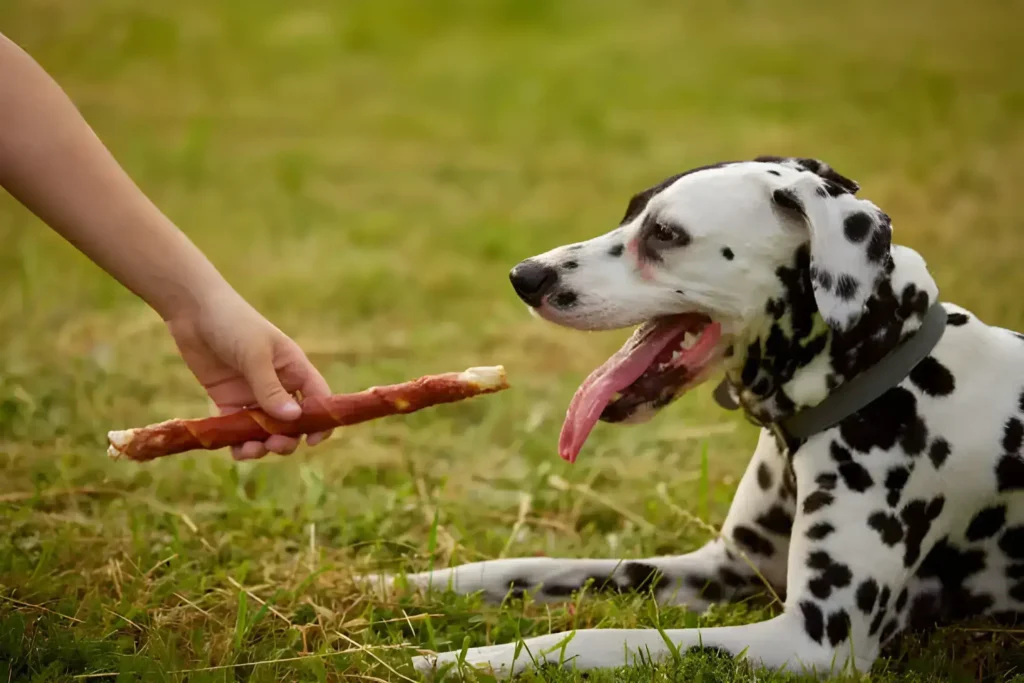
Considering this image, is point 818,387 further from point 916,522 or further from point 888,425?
point 916,522

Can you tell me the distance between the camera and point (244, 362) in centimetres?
329

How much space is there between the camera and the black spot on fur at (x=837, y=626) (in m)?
3.11

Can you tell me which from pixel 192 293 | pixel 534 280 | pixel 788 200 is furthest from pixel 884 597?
pixel 192 293

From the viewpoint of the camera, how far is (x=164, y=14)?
13484 mm

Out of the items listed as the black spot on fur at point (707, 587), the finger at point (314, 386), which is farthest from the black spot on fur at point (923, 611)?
the finger at point (314, 386)

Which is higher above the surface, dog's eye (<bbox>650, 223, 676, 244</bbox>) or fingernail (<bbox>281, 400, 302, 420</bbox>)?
dog's eye (<bbox>650, 223, 676, 244</bbox>)

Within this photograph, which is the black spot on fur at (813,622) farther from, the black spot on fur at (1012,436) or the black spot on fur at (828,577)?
the black spot on fur at (1012,436)

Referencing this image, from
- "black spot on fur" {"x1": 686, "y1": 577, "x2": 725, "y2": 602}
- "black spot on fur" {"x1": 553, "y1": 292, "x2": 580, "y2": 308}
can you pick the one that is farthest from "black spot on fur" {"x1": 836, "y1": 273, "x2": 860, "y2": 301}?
"black spot on fur" {"x1": 686, "y1": 577, "x2": 725, "y2": 602}

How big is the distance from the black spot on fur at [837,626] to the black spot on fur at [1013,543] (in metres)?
0.54

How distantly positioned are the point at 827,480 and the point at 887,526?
7.3 inches

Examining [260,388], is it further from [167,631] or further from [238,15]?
[238,15]

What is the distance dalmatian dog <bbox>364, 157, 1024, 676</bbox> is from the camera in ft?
10.2

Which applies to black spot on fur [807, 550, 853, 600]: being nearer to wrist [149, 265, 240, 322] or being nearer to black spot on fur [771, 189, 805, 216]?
black spot on fur [771, 189, 805, 216]

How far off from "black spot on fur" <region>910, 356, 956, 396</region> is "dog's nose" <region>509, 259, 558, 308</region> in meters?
0.98
